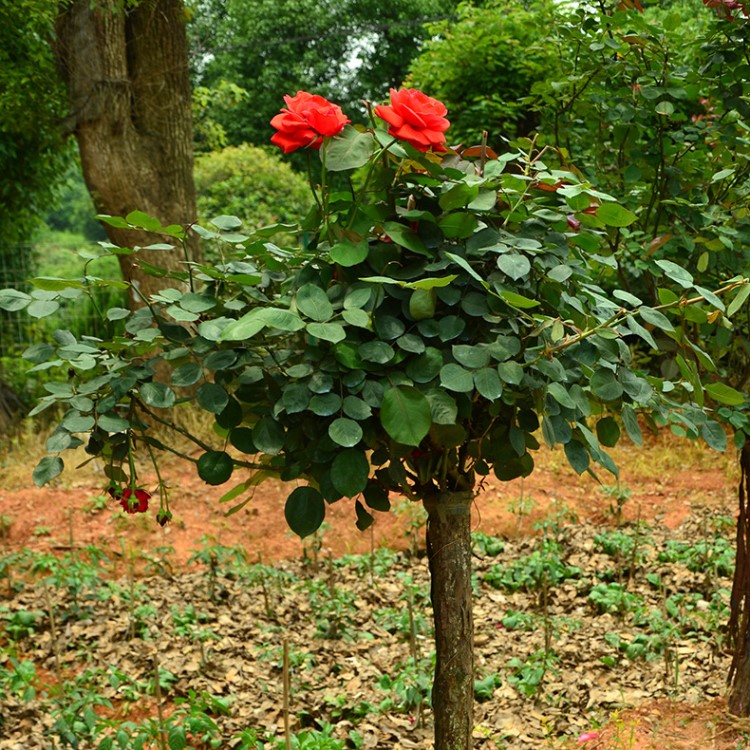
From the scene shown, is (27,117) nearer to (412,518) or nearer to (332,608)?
(412,518)

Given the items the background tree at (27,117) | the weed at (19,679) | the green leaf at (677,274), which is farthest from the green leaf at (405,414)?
the background tree at (27,117)

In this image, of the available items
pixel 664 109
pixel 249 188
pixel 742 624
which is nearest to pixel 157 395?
pixel 664 109

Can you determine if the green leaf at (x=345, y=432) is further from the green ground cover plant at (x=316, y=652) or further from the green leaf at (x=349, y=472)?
the green ground cover plant at (x=316, y=652)

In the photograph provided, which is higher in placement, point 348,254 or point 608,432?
point 348,254

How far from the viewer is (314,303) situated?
4.98 ft

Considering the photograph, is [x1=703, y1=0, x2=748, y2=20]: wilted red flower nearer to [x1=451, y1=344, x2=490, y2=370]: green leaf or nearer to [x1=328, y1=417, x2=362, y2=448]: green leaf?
[x1=451, y1=344, x2=490, y2=370]: green leaf

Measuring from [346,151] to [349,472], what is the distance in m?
0.56

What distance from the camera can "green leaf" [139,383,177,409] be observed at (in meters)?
1.63

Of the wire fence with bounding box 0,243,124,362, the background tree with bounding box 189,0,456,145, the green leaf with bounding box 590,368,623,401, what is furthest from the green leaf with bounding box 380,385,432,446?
the background tree with bounding box 189,0,456,145

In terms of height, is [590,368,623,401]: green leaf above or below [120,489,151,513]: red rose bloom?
above

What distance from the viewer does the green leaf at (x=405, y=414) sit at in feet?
4.73

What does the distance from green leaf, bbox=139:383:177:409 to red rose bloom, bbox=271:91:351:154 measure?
0.50 meters

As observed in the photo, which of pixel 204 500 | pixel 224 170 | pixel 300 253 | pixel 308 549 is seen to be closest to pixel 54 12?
pixel 204 500

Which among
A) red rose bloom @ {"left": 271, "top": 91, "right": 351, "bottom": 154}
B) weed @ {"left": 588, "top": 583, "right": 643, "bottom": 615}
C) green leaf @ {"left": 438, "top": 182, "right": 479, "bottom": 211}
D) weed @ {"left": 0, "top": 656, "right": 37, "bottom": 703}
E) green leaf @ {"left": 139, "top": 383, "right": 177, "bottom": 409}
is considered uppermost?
red rose bloom @ {"left": 271, "top": 91, "right": 351, "bottom": 154}
